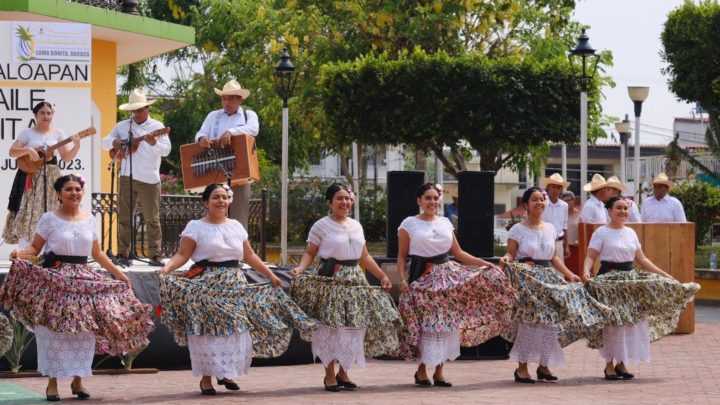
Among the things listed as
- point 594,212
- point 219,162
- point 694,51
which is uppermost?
point 694,51

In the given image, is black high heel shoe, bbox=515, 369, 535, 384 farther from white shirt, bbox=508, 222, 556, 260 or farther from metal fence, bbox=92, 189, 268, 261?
metal fence, bbox=92, 189, 268, 261

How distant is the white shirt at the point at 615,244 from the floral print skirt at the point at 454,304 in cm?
108

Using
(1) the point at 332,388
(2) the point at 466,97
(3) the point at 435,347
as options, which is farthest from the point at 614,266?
(2) the point at 466,97

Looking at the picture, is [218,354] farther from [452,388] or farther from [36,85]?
[36,85]

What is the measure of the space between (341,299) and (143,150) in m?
3.62

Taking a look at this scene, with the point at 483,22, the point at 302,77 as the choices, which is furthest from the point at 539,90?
the point at 302,77

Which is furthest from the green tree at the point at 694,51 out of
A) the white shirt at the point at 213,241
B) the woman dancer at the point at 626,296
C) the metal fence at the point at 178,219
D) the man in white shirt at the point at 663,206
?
the white shirt at the point at 213,241

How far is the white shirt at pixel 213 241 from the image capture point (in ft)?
28.4

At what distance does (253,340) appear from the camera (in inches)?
346

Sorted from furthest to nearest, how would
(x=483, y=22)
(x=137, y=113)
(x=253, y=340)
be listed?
(x=483, y=22) < (x=137, y=113) < (x=253, y=340)

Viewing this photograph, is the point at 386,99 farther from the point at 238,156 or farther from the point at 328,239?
the point at 328,239

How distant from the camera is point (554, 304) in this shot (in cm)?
948

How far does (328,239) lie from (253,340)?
102cm

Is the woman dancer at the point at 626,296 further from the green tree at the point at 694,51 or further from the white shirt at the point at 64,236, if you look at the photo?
the green tree at the point at 694,51
